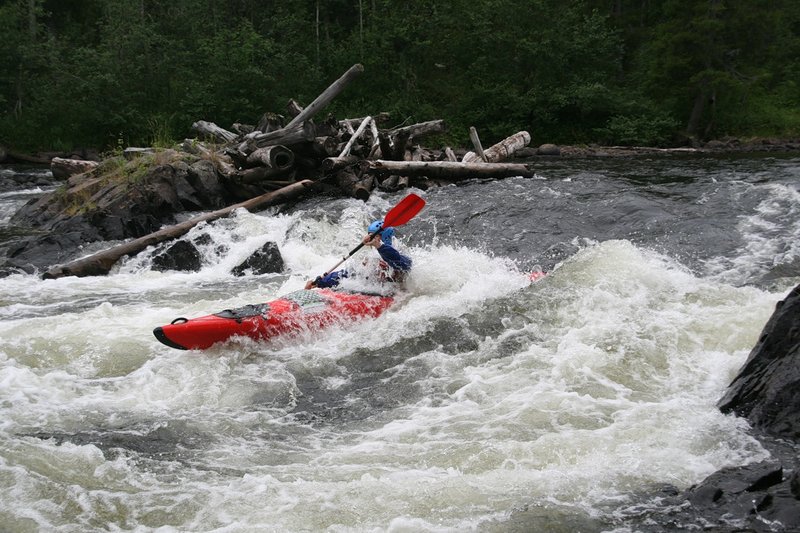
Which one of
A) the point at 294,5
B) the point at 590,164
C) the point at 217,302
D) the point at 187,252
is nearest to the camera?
the point at 217,302

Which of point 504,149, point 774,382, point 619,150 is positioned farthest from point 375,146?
point 619,150

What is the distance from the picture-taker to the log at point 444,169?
39.3 ft

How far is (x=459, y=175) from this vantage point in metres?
12.9

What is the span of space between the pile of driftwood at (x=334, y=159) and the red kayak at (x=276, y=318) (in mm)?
4982

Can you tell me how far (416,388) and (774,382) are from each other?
2.41m

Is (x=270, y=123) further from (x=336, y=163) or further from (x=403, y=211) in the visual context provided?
(x=403, y=211)

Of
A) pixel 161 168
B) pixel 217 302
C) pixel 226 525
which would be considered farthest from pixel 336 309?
pixel 161 168

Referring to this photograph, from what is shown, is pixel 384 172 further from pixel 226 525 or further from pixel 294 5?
pixel 294 5

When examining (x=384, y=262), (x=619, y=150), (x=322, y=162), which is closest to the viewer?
(x=384, y=262)

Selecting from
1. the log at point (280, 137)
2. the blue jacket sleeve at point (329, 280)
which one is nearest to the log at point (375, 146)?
the log at point (280, 137)

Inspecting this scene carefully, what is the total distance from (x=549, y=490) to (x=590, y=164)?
14952 mm

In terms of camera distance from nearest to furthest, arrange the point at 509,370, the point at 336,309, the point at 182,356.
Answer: the point at 509,370 < the point at 182,356 < the point at 336,309

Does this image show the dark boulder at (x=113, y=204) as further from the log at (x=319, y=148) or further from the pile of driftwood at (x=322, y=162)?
the log at (x=319, y=148)

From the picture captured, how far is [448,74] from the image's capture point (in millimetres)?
28125
